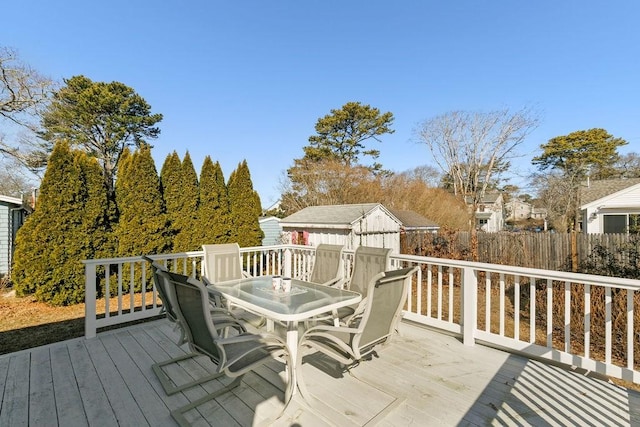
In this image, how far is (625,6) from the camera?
7.66 m

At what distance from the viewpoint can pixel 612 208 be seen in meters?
13.1

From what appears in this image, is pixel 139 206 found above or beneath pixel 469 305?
above

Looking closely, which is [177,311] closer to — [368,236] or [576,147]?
[368,236]

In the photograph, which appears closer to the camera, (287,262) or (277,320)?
(277,320)

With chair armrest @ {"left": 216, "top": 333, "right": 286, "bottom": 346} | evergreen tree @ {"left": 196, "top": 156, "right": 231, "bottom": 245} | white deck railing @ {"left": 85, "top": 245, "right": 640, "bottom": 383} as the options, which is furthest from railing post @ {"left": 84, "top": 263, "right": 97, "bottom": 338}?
evergreen tree @ {"left": 196, "top": 156, "right": 231, "bottom": 245}

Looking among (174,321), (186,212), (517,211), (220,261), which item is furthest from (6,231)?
(517,211)

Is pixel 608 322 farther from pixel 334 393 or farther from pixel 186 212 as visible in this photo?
pixel 186 212

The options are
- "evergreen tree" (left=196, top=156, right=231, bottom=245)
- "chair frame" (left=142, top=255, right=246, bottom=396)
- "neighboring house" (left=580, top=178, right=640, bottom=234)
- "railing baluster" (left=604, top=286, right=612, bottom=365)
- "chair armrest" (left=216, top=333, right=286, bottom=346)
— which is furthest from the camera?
"neighboring house" (left=580, top=178, right=640, bottom=234)

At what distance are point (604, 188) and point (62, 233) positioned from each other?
850 inches

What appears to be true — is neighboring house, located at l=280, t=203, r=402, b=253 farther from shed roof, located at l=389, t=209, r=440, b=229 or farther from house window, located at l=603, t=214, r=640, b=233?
house window, located at l=603, t=214, r=640, b=233

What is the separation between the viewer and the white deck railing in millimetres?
2625

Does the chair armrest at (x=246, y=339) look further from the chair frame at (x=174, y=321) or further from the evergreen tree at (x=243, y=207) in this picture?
the evergreen tree at (x=243, y=207)

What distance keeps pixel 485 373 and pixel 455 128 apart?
18075mm

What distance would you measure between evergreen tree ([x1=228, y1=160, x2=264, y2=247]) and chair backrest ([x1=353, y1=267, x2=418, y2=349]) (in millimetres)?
6820
